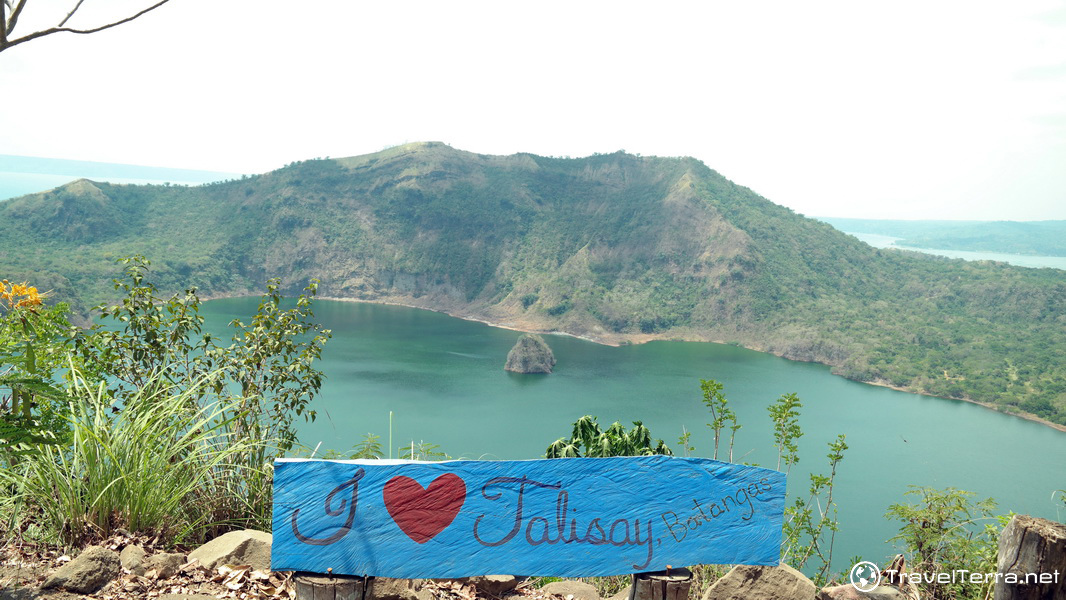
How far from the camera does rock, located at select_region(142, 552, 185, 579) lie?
272 cm

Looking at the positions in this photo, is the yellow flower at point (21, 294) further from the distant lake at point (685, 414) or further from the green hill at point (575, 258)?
the green hill at point (575, 258)

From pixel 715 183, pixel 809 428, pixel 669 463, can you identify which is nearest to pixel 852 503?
pixel 809 428

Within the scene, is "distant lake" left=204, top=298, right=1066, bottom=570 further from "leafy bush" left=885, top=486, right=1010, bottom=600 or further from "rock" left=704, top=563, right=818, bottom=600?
"rock" left=704, top=563, right=818, bottom=600

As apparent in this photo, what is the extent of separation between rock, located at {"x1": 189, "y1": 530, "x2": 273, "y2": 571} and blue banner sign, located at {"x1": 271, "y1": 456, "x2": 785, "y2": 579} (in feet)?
2.52

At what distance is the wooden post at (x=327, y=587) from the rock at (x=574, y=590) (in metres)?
1.14

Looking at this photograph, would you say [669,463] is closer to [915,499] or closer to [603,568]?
[603,568]

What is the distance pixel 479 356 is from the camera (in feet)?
168

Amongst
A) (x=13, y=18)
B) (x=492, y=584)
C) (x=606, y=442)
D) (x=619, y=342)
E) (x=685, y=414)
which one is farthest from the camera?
(x=619, y=342)

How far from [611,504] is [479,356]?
1936 inches

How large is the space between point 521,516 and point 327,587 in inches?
26.8

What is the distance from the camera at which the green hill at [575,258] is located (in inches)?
2223

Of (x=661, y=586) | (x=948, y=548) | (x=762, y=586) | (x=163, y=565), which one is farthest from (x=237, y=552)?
(x=948, y=548)

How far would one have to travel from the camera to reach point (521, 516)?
2.33m

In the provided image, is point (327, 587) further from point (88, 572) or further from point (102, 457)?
point (102, 457)
